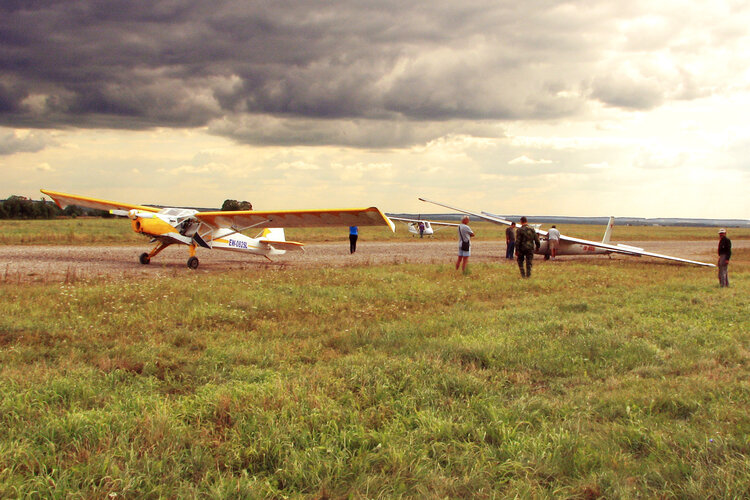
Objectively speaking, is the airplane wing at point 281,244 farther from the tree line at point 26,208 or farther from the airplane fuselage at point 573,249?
the tree line at point 26,208

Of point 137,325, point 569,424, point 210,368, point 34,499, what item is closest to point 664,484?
point 569,424

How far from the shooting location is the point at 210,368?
18.7 ft

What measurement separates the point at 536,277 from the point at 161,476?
13.9 meters

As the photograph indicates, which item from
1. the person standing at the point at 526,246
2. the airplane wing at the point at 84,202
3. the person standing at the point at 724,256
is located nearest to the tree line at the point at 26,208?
the airplane wing at the point at 84,202

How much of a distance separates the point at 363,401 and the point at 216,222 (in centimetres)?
1532

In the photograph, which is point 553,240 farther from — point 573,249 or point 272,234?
point 272,234

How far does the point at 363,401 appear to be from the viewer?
185 inches

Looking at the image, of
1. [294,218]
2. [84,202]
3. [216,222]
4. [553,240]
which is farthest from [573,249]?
[84,202]

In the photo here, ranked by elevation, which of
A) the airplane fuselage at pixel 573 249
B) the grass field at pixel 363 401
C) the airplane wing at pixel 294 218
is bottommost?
the grass field at pixel 363 401

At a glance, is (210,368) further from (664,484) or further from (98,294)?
(98,294)

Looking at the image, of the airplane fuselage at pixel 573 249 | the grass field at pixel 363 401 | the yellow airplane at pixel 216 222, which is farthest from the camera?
the airplane fuselage at pixel 573 249

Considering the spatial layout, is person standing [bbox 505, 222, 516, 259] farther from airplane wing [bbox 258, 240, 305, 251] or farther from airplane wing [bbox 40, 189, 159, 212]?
airplane wing [bbox 40, 189, 159, 212]

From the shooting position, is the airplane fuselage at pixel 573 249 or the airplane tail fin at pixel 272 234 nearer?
the airplane tail fin at pixel 272 234

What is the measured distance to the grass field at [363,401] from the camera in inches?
131
